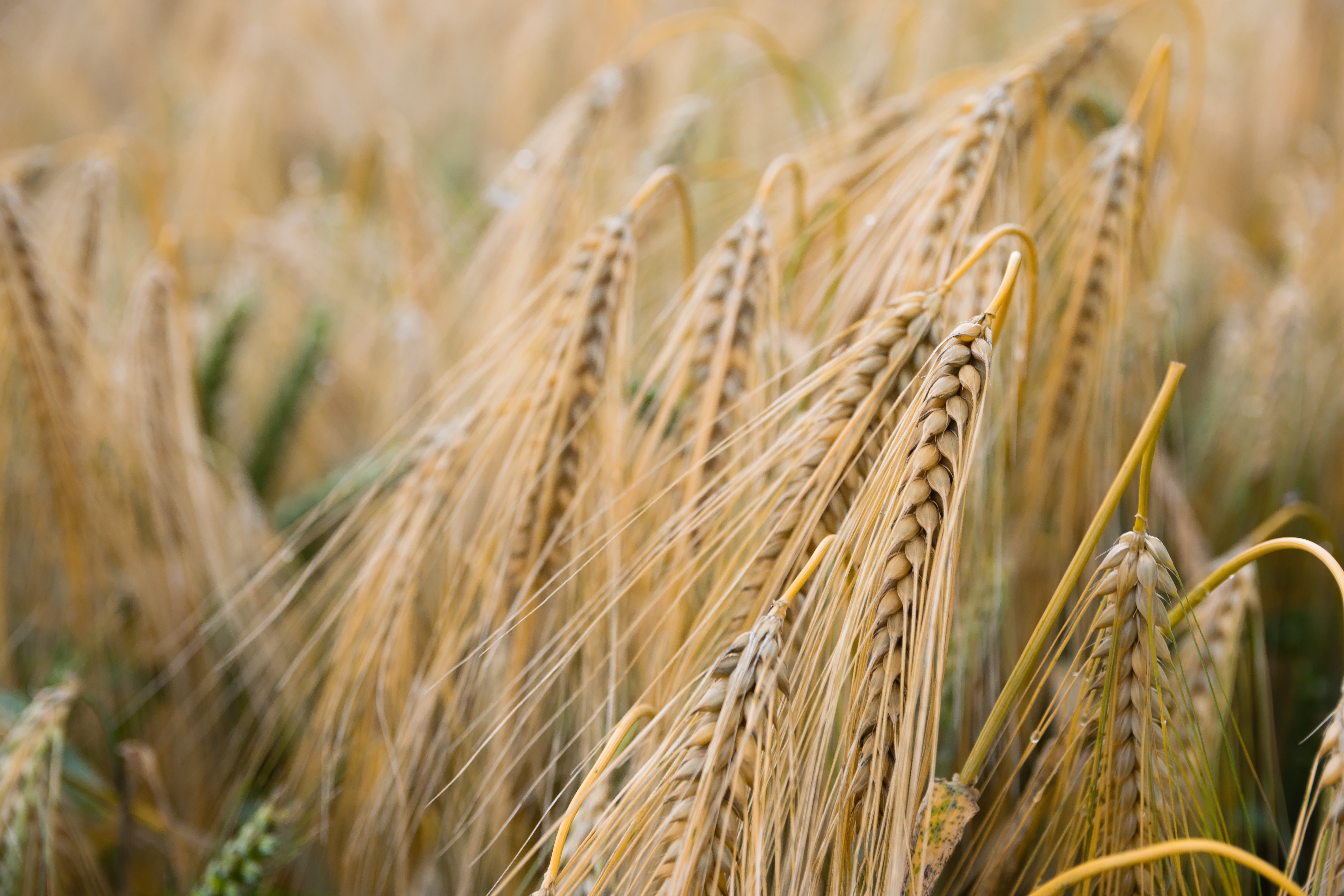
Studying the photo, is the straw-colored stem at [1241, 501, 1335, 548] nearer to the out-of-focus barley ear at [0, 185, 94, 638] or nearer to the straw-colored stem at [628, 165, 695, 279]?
the straw-colored stem at [628, 165, 695, 279]

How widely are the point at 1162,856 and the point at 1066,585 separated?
5.4 inches

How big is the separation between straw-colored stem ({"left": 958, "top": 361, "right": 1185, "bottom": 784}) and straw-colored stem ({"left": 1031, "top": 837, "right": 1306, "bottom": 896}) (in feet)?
0.21

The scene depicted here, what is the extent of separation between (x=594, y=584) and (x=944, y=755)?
338 mm

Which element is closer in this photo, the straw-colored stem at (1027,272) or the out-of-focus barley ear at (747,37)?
the straw-colored stem at (1027,272)

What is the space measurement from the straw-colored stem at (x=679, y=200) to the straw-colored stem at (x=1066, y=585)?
35 cm

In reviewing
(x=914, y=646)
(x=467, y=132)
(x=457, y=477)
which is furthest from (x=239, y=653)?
(x=467, y=132)

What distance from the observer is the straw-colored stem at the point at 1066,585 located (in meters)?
0.43

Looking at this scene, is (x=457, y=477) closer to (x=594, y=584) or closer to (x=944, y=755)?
(x=594, y=584)

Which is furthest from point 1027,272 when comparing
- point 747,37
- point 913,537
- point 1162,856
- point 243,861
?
point 243,861

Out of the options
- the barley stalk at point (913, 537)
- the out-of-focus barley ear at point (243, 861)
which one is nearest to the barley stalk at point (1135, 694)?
the barley stalk at point (913, 537)

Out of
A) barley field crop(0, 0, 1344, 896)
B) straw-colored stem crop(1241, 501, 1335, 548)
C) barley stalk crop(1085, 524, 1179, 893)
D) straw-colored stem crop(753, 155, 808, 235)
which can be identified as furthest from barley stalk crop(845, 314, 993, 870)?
straw-colored stem crop(1241, 501, 1335, 548)

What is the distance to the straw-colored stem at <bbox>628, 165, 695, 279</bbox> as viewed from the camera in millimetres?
617

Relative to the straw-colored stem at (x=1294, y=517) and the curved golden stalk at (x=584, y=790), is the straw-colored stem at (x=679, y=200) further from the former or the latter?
the straw-colored stem at (x=1294, y=517)

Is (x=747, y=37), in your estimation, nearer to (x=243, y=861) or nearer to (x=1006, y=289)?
(x=1006, y=289)
